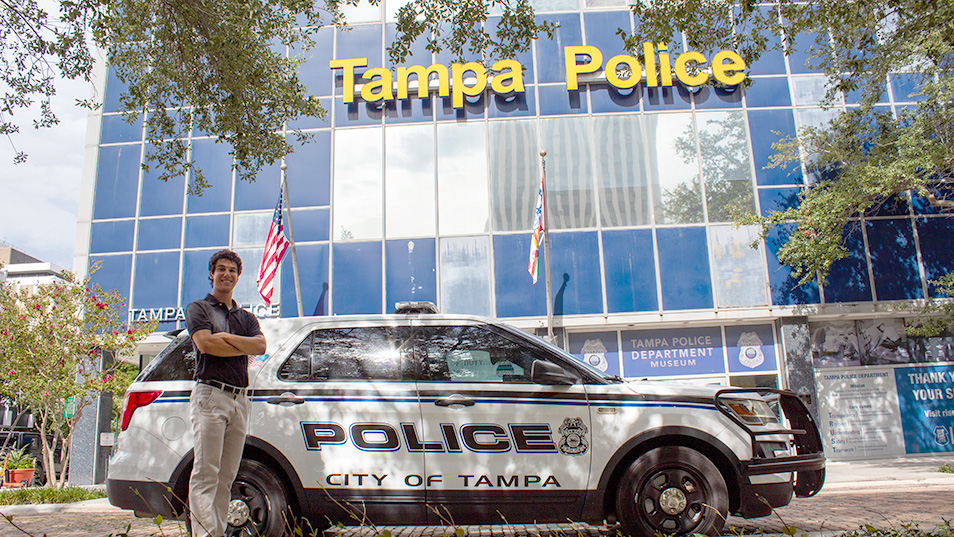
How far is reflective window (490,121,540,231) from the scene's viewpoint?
16594mm

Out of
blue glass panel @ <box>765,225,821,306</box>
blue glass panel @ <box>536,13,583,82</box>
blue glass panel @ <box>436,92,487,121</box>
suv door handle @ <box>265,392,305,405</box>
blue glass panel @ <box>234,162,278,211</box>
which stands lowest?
suv door handle @ <box>265,392,305,405</box>

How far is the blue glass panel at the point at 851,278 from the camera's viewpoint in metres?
15.8

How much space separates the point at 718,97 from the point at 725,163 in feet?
6.19

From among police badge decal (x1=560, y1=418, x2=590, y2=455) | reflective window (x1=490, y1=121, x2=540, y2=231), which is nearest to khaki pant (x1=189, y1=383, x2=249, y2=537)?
police badge decal (x1=560, y1=418, x2=590, y2=455)

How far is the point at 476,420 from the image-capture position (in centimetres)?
483

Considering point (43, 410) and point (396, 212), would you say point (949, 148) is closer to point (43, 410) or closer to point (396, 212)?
point (396, 212)

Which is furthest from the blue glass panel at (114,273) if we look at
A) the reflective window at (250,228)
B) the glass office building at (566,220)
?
the reflective window at (250,228)

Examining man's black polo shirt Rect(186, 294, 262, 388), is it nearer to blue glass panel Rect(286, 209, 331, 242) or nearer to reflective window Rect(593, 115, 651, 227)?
blue glass panel Rect(286, 209, 331, 242)

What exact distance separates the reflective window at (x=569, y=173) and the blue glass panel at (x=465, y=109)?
173cm

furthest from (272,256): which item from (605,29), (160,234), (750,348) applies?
(750,348)

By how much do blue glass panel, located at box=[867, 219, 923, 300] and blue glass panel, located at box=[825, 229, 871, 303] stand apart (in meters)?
0.26

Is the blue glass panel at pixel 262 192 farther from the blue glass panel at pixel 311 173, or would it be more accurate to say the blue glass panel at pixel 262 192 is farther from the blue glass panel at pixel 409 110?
the blue glass panel at pixel 409 110

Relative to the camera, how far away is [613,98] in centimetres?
1723

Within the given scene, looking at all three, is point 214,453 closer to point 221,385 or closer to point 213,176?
point 221,385
